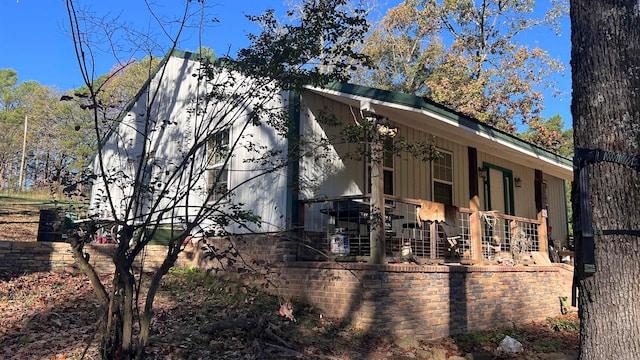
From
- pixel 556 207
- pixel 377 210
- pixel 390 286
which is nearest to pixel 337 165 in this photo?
pixel 377 210

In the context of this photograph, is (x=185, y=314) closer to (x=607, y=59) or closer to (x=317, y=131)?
(x=317, y=131)

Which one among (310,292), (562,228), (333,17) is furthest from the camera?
(562,228)

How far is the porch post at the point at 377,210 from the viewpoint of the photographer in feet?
25.0

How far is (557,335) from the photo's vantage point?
30.3 feet

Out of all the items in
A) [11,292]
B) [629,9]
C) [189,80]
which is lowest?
[11,292]

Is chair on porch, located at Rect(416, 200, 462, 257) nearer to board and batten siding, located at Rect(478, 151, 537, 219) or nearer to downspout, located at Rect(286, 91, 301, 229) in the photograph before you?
downspout, located at Rect(286, 91, 301, 229)

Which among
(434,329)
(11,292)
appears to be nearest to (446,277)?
(434,329)

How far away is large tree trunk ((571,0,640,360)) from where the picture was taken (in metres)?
3.23

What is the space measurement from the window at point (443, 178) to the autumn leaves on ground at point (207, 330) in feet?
11.9

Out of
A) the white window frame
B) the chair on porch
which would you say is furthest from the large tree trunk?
the white window frame

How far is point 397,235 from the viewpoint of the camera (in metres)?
10.5

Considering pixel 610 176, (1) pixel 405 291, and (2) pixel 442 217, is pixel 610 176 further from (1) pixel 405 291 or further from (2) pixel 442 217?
(2) pixel 442 217

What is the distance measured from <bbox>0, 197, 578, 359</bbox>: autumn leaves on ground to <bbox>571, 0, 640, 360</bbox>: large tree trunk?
3.90 metres

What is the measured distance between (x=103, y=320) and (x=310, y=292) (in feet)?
13.4
